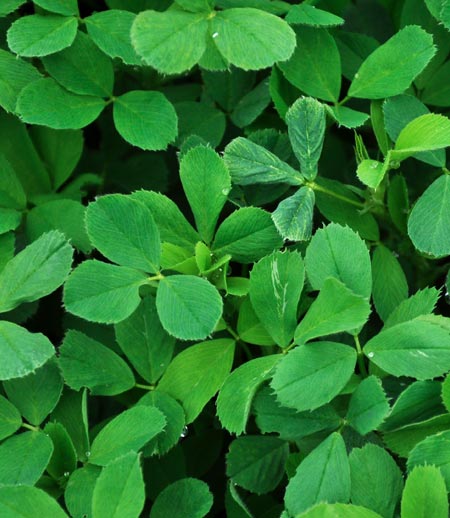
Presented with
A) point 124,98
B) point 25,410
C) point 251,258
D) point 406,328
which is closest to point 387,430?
point 406,328

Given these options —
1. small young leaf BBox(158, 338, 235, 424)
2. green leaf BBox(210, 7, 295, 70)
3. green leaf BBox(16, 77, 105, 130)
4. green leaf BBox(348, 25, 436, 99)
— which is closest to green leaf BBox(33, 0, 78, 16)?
green leaf BBox(16, 77, 105, 130)

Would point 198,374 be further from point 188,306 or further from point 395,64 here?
point 395,64

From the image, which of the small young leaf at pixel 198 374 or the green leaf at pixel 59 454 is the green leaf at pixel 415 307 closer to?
the small young leaf at pixel 198 374

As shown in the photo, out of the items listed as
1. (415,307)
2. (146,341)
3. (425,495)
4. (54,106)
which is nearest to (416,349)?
(415,307)

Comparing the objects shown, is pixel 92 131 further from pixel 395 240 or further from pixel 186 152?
pixel 395 240

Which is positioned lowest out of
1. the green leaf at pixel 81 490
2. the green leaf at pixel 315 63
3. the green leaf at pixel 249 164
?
the green leaf at pixel 81 490

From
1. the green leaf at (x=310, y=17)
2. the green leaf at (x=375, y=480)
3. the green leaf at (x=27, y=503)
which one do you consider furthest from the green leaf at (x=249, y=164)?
the green leaf at (x=27, y=503)
